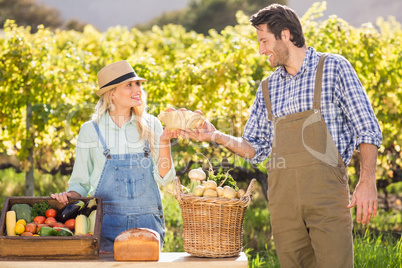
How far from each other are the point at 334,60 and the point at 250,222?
3.81 metres

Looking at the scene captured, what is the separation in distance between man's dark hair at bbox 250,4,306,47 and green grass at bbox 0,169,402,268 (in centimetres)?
190

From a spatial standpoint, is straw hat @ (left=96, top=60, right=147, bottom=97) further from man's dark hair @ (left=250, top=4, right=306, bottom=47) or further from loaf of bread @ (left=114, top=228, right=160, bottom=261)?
loaf of bread @ (left=114, top=228, right=160, bottom=261)

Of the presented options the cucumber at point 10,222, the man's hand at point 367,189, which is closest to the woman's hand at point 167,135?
the cucumber at point 10,222

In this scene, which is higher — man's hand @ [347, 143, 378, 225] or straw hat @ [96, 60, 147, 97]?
straw hat @ [96, 60, 147, 97]

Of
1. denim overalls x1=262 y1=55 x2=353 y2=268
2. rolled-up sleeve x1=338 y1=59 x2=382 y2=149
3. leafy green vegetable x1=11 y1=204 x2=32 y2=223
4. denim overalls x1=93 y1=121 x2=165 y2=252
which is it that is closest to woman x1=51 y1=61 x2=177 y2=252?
denim overalls x1=93 y1=121 x2=165 y2=252

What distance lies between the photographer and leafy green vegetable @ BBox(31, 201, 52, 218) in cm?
265

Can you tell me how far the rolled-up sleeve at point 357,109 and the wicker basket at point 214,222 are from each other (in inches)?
21.7

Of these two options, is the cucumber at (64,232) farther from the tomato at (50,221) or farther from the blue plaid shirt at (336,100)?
the blue plaid shirt at (336,100)

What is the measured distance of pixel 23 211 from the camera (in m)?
2.58

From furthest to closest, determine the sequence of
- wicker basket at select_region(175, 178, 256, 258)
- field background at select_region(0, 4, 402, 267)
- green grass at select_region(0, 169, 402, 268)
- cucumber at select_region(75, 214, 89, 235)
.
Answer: field background at select_region(0, 4, 402, 267)
green grass at select_region(0, 169, 402, 268)
cucumber at select_region(75, 214, 89, 235)
wicker basket at select_region(175, 178, 256, 258)

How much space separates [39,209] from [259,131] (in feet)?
4.00

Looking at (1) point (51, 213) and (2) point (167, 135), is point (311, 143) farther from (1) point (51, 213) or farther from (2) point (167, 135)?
(1) point (51, 213)

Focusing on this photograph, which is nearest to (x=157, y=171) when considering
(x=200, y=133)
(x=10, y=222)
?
(x=200, y=133)

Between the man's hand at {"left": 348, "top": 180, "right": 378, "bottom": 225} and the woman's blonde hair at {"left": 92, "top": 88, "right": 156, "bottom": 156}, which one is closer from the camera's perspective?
the man's hand at {"left": 348, "top": 180, "right": 378, "bottom": 225}
